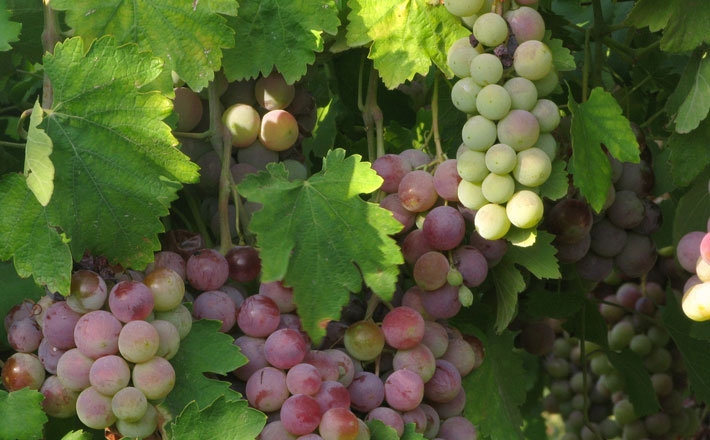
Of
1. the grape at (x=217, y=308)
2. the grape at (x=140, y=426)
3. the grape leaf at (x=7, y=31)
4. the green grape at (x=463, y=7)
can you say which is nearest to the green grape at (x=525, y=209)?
the green grape at (x=463, y=7)

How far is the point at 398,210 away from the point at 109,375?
1.19 feet

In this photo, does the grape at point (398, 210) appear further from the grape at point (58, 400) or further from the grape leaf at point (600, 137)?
the grape at point (58, 400)

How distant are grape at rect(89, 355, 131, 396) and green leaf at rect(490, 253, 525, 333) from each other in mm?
469

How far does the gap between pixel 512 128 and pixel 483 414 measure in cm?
38

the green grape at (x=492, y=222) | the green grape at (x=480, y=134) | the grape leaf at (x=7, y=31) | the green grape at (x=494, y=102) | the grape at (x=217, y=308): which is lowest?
the grape at (x=217, y=308)

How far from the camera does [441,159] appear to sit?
42.3 inches

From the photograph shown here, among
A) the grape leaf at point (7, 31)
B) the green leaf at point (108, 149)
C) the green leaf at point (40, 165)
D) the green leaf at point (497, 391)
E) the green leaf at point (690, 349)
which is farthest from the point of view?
the green leaf at point (690, 349)

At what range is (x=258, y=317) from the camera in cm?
97

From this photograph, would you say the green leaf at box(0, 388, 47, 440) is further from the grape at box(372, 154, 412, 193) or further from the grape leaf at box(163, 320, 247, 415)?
the grape at box(372, 154, 412, 193)

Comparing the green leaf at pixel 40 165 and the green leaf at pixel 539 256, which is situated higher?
the green leaf at pixel 40 165

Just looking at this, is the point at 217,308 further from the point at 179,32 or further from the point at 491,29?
the point at 491,29

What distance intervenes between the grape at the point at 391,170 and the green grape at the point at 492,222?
12 cm

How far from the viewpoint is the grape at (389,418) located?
952 millimetres

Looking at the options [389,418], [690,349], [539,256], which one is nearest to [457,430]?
[389,418]
